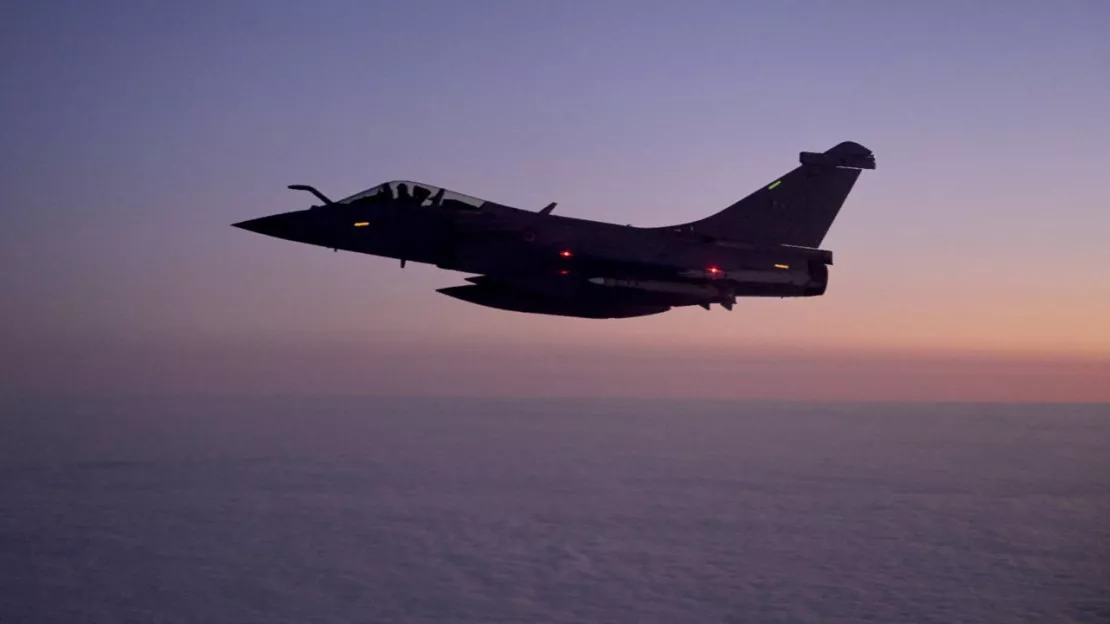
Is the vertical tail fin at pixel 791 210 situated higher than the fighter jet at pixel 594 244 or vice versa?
the vertical tail fin at pixel 791 210

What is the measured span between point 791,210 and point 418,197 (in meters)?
9.18

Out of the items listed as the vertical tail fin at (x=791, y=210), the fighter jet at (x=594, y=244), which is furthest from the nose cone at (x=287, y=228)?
the vertical tail fin at (x=791, y=210)

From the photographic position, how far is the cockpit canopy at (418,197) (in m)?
19.7

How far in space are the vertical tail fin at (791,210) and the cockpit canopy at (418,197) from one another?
17.3 feet

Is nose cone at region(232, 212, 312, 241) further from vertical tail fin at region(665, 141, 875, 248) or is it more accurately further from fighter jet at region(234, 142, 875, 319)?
vertical tail fin at region(665, 141, 875, 248)

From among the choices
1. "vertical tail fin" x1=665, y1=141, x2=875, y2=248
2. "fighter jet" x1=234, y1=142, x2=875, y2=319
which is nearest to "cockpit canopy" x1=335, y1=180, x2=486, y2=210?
"fighter jet" x1=234, y1=142, x2=875, y2=319

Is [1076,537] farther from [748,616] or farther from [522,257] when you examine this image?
[522,257]

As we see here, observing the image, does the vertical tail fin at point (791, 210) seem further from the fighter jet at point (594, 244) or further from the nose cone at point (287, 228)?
the nose cone at point (287, 228)

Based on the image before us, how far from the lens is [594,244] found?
62.6 ft

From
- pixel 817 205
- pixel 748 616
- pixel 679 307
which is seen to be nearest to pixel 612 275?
pixel 679 307

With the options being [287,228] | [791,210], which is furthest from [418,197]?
[791,210]

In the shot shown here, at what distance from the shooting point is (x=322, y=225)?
19.5 metres

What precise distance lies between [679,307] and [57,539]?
5099 inches

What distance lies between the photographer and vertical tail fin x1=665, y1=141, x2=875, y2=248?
68.3 feet
